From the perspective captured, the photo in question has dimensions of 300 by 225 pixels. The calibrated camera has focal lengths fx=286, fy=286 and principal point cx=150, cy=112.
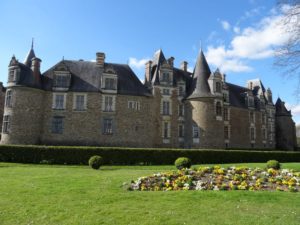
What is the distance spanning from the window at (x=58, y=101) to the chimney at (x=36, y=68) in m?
2.31

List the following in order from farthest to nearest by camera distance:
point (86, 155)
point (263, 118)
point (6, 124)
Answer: point (263, 118), point (6, 124), point (86, 155)

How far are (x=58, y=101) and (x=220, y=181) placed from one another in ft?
73.0

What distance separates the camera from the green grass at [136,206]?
6.83m

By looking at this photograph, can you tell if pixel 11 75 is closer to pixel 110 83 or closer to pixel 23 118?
pixel 23 118

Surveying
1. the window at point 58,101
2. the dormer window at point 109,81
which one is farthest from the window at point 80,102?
the dormer window at point 109,81

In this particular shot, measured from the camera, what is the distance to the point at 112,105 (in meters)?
29.8

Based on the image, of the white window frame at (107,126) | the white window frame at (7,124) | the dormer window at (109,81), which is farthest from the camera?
the dormer window at (109,81)

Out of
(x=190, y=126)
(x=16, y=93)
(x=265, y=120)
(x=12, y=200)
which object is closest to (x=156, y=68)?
(x=190, y=126)

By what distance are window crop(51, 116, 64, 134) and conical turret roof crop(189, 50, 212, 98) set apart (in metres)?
14.5

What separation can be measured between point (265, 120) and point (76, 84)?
3045 centimetres

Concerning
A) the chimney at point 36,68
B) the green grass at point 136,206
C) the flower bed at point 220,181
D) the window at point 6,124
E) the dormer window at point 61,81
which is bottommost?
the green grass at point 136,206

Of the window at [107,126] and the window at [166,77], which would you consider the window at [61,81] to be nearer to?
the window at [107,126]

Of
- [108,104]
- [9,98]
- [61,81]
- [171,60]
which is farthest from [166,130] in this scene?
[9,98]

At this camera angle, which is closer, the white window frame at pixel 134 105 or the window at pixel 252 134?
the white window frame at pixel 134 105
